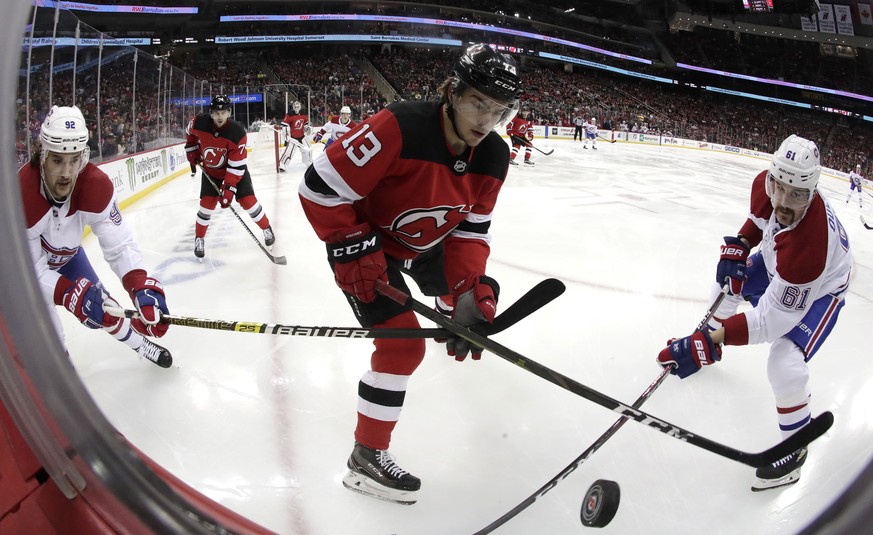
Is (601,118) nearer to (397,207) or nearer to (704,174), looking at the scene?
(704,174)

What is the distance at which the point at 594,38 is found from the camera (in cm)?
1250

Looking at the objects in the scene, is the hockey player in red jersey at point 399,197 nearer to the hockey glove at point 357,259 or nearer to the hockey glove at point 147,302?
the hockey glove at point 357,259

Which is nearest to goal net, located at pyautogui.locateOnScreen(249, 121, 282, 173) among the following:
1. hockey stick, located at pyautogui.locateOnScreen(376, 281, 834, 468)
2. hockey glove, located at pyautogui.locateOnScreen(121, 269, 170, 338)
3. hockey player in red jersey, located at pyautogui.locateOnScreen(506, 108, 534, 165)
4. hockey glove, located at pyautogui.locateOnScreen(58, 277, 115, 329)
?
hockey player in red jersey, located at pyautogui.locateOnScreen(506, 108, 534, 165)

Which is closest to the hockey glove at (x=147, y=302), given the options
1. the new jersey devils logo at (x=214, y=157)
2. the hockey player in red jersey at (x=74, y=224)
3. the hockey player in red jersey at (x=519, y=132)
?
the hockey player in red jersey at (x=74, y=224)

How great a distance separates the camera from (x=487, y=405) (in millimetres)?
1924

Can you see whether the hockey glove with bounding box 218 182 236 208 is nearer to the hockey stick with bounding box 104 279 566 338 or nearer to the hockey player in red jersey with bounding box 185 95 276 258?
the hockey player in red jersey with bounding box 185 95 276 258

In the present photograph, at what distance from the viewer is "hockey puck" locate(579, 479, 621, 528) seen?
3.70ft

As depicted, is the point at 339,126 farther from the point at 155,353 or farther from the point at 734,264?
the point at 734,264

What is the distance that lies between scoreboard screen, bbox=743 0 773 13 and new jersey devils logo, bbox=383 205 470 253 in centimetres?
330

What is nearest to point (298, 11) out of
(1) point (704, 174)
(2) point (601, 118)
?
(2) point (601, 118)

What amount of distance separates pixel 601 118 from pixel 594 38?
4085 mm

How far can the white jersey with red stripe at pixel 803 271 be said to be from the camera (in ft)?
4.83

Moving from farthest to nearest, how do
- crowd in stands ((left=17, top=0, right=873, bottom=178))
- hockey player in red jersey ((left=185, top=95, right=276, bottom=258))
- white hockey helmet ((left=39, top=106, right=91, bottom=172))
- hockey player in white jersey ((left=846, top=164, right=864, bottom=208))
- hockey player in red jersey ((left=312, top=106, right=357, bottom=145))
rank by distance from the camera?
hockey player in red jersey ((left=312, top=106, right=357, bottom=145)) < hockey player in white jersey ((left=846, top=164, right=864, bottom=208)) < crowd in stands ((left=17, top=0, right=873, bottom=178)) < hockey player in red jersey ((left=185, top=95, right=276, bottom=258)) < white hockey helmet ((left=39, top=106, right=91, bottom=172))

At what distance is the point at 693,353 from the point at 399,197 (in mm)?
1039
